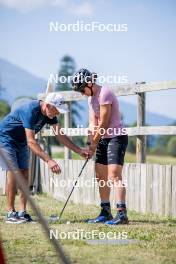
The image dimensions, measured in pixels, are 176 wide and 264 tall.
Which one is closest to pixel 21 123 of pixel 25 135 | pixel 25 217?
pixel 25 135

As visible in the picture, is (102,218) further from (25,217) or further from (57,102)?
(57,102)

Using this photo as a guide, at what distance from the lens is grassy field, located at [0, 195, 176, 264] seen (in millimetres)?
5059

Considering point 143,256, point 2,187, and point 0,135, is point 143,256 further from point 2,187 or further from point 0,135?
point 2,187

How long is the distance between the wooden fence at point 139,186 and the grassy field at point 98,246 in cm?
31

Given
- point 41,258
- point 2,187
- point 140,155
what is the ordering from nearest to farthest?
point 41,258 → point 140,155 → point 2,187

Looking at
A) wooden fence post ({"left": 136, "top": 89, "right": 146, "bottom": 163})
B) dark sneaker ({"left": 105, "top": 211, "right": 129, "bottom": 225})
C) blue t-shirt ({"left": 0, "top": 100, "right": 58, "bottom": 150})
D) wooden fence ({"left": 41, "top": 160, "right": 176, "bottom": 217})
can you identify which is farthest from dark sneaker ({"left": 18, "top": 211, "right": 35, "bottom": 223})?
wooden fence post ({"left": 136, "top": 89, "right": 146, "bottom": 163})

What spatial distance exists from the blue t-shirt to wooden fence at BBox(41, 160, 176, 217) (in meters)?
1.51

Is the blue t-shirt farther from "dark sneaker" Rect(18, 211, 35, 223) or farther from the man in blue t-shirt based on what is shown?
"dark sneaker" Rect(18, 211, 35, 223)

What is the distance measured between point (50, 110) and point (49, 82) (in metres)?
1.13

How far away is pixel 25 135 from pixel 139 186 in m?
1.79

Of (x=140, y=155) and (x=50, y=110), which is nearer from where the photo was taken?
(x=50, y=110)

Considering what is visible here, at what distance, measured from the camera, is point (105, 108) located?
703cm

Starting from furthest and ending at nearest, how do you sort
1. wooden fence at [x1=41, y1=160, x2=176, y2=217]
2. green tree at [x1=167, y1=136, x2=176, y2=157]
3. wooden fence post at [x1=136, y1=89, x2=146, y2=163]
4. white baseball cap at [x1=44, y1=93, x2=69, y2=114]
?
1. green tree at [x1=167, y1=136, x2=176, y2=157]
2. wooden fence post at [x1=136, y1=89, x2=146, y2=163]
3. wooden fence at [x1=41, y1=160, x2=176, y2=217]
4. white baseball cap at [x1=44, y1=93, x2=69, y2=114]

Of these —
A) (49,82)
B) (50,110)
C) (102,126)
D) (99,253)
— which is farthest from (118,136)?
(99,253)
